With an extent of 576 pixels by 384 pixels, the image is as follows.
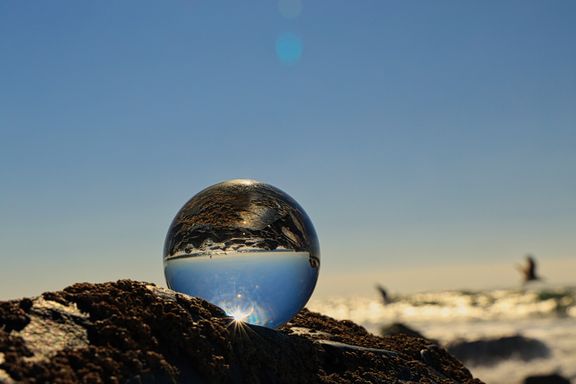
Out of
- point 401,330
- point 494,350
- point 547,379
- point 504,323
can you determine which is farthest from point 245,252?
point 504,323

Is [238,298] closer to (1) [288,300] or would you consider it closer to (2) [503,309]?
(1) [288,300]

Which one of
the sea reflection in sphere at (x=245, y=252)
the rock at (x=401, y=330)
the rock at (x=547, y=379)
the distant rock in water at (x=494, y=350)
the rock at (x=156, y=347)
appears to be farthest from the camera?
the distant rock in water at (x=494, y=350)

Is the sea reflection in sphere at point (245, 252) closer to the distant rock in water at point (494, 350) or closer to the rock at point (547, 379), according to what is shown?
the rock at point (547, 379)

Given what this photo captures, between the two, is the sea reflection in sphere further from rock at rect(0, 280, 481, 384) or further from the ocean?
the ocean

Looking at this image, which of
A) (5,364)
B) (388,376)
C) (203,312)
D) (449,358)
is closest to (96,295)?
(203,312)

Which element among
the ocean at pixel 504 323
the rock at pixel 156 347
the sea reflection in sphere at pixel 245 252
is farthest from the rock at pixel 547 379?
the sea reflection in sphere at pixel 245 252

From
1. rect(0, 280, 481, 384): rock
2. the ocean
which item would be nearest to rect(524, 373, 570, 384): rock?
the ocean
